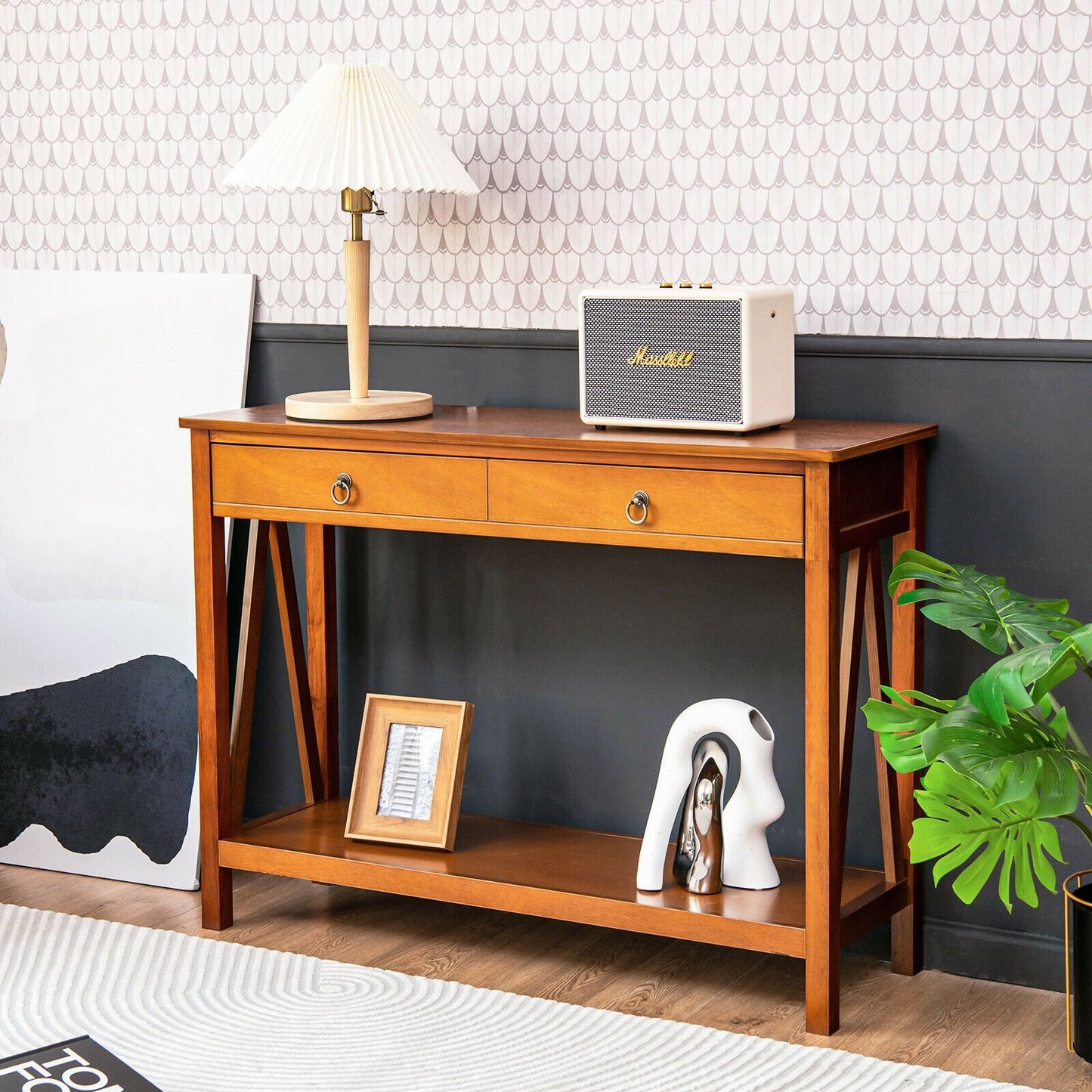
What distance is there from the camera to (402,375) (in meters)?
2.92

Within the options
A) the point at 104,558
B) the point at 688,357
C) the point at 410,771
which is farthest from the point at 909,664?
the point at 104,558

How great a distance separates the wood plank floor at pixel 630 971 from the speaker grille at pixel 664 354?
35.2 inches

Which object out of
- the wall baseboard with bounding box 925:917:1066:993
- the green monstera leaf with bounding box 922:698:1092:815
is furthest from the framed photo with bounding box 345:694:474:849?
the green monstera leaf with bounding box 922:698:1092:815

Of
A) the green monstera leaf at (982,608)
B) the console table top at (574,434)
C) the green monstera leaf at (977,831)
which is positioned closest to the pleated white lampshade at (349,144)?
the console table top at (574,434)

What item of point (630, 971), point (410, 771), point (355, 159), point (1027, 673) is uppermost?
point (355, 159)

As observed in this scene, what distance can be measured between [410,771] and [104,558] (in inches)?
Answer: 33.0

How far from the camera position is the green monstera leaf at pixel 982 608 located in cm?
208

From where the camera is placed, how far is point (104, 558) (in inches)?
123

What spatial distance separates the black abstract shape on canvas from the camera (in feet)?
10.00

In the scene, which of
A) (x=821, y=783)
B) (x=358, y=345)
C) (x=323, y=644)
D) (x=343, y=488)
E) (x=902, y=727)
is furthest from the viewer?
(x=323, y=644)

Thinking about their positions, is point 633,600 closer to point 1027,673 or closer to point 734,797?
point 734,797

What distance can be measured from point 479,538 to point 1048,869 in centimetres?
121

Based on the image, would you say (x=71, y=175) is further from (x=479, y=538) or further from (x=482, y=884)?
(x=482, y=884)

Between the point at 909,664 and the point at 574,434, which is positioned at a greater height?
the point at 574,434
